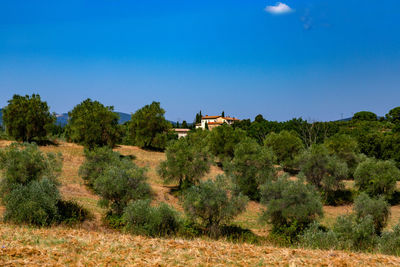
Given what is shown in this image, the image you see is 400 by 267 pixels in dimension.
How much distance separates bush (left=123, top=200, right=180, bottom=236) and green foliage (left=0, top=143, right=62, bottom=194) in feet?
31.8

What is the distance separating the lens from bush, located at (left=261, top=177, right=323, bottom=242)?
89.3 feet

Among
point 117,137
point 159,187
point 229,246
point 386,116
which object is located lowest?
point 159,187

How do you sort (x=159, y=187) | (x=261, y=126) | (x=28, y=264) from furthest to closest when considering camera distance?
(x=261, y=126) < (x=159, y=187) < (x=28, y=264)

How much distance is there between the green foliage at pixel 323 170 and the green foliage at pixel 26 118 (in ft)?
153

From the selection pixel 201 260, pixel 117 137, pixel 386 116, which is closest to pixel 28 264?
pixel 201 260

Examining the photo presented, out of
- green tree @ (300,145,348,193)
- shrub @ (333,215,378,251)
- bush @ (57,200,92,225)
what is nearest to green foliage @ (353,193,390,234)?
shrub @ (333,215,378,251)

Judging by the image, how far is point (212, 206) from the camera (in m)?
25.1

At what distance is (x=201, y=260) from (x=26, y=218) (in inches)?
635

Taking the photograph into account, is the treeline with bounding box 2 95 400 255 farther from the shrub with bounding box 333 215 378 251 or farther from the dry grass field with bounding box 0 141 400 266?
the dry grass field with bounding box 0 141 400 266

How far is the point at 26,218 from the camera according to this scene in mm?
19531

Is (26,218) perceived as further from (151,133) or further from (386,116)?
(386,116)

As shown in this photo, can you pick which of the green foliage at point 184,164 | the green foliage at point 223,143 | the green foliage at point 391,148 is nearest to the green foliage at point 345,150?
the green foliage at point 391,148

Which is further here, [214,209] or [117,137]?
[117,137]

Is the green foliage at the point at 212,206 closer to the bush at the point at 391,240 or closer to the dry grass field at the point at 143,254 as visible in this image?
the bush at the point at 391,240
